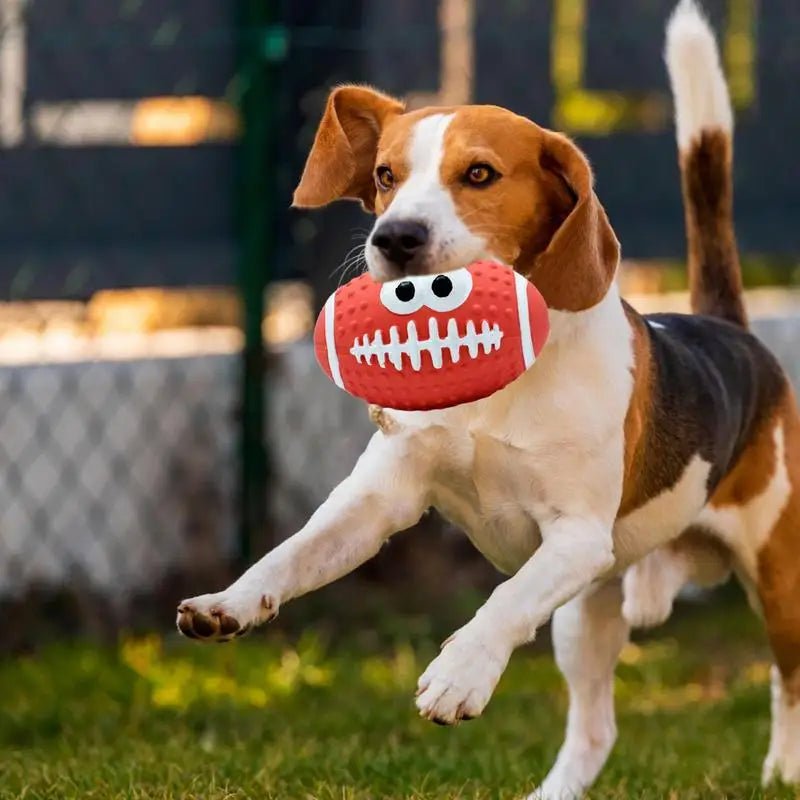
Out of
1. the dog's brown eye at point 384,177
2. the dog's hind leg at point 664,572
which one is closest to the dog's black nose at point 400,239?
the dog's brown eye at point 384,177

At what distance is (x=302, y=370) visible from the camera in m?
6.94

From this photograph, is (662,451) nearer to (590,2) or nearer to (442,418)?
(442,418)

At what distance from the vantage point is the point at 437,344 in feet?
11.7

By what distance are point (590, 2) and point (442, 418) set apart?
441cm

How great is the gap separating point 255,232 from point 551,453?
3102mm

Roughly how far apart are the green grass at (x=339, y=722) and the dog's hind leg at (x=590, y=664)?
0.31 ft

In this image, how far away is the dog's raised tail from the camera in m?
4.82

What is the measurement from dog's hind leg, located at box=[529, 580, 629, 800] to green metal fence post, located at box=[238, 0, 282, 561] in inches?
86.6

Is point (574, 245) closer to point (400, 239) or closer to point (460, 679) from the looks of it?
point (400, 239)

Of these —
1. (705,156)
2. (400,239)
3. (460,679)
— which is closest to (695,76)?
(705,156)

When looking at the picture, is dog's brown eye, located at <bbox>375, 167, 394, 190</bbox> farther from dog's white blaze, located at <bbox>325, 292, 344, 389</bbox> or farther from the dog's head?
dog's white blaze, located at <bbox>325, 292, 344, 389</bbox>

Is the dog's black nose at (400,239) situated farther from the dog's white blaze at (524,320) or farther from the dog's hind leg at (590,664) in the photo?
the dog's hind leg at (590,664)

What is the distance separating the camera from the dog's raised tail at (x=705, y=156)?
482 centimetres

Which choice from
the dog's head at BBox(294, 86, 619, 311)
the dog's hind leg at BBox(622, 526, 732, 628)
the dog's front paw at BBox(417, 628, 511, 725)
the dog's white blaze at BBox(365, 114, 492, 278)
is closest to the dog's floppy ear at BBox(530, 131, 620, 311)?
the dog's head at BBox(294, 86, 619, 311)
